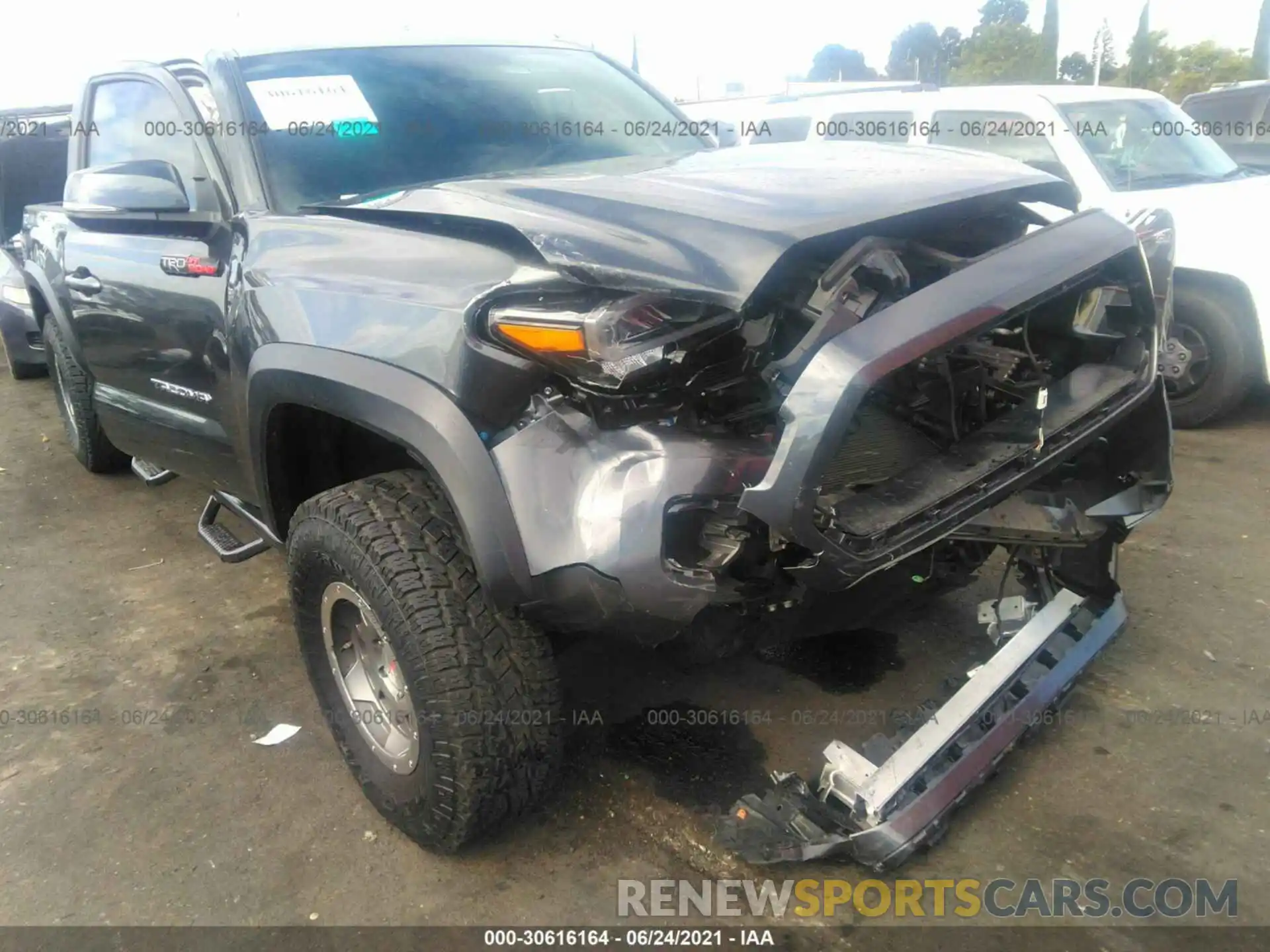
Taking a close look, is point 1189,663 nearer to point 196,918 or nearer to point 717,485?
point 717,485

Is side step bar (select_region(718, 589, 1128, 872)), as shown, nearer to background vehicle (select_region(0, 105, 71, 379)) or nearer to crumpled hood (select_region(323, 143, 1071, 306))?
crumpled hood (select_region(323, 143, 1071, 306))

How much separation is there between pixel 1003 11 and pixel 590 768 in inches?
2794

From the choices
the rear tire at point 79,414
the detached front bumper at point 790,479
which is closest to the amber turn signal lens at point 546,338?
the detached front bumper at point 790,479

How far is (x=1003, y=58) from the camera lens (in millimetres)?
40656

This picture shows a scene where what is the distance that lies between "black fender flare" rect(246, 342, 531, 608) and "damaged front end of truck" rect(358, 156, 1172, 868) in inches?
2.0

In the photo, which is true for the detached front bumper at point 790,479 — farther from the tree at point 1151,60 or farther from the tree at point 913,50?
the tree at point 913,50

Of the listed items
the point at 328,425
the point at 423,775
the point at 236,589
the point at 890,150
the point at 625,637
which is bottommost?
the point at 236,589

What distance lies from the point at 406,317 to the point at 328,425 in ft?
2.32

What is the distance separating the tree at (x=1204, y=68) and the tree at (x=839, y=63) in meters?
16.7

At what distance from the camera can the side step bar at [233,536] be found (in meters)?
3.17

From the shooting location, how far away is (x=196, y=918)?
234cm

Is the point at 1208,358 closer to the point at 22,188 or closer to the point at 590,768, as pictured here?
the point at 590,768

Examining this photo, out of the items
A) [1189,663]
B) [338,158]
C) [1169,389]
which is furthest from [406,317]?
[1169,389]

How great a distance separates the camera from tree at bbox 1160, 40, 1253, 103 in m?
27.8
